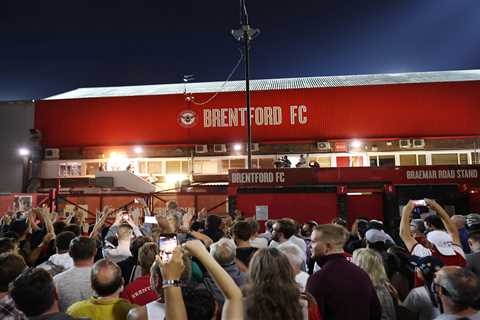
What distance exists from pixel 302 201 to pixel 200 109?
13624mm

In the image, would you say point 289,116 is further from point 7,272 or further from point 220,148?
point 7,272

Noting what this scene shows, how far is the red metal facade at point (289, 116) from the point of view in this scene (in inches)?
923

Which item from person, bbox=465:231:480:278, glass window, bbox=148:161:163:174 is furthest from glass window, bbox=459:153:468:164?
person, bbox=465:231:480:278

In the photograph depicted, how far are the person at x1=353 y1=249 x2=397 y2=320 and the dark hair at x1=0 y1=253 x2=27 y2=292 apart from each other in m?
3.00

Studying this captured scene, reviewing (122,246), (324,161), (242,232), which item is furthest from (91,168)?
(242,232)

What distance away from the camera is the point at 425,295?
11.6 ft

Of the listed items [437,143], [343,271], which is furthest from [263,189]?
[437,143]

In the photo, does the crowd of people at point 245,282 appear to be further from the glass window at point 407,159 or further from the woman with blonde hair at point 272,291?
the glass window at point 407,159

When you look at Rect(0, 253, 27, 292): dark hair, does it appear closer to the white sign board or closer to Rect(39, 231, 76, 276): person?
Rect(39, 231, 76, 276): person

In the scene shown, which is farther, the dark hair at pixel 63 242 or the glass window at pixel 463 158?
the glass window at pixel 463 158

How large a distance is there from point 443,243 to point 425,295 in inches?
67.6

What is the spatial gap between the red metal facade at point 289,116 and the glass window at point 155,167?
4.29 ft

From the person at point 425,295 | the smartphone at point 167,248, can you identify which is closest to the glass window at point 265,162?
the person at point 425,295

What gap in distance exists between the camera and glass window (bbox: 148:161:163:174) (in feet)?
80.1
